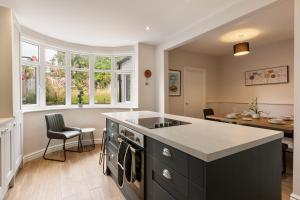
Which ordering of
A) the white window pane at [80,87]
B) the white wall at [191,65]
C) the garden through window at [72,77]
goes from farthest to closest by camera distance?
1. the white wall at [191,65]
2. the white window pane at [80,87]
3. the garden through window at [72,77]

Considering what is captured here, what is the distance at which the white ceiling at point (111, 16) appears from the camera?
7.48 ft

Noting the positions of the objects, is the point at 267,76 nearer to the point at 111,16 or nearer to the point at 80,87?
the point at 111,16

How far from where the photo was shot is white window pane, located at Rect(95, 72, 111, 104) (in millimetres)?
4336

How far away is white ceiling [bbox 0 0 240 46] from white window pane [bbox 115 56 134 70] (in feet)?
2.93

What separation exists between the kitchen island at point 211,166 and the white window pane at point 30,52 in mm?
3157

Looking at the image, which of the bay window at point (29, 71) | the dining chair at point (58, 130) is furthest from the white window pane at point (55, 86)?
the dining chair at point (58, 130)

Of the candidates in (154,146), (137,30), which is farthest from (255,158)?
(137,30)

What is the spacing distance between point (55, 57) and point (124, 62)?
1.63 meters

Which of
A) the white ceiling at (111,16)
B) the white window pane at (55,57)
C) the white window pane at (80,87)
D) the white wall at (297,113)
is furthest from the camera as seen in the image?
the white window pane at (80,87)

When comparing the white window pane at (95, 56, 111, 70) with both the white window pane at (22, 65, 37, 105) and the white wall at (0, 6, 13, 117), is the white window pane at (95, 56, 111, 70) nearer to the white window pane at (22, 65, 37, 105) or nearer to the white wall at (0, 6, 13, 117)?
the white window pane at (22, 65, 37, 105)

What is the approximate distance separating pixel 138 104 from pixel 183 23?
77.1 inches

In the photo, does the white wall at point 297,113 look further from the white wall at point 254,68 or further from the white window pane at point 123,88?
the white window pane at point 123,88

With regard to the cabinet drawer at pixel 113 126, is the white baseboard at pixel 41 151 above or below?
below

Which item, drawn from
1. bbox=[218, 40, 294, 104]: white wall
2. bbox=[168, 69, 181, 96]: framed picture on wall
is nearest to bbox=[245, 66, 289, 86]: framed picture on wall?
bbox=[218, 40, 294, 104]: white wall
